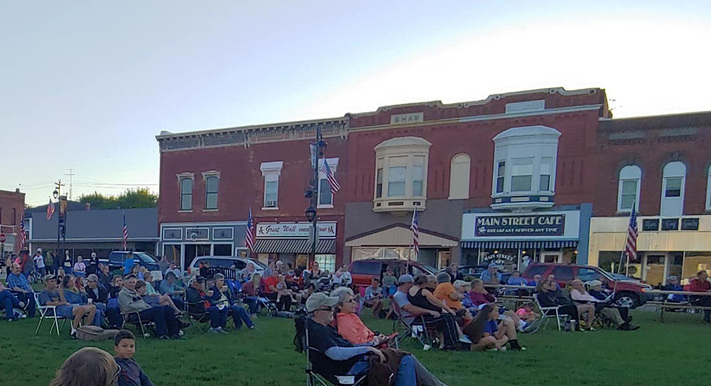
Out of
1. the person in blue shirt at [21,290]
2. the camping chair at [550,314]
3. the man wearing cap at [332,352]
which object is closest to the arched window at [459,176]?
the camping chair at [550,314]

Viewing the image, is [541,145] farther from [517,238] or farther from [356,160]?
[356,160]

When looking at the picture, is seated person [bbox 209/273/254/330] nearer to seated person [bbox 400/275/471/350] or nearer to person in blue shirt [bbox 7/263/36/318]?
seated person [bbox 400/275/471/350]

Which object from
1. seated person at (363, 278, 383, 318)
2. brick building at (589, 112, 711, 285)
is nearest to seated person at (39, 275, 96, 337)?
seated person at (363, 278, 383, 318)

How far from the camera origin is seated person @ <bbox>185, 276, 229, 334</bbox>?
10758 mm

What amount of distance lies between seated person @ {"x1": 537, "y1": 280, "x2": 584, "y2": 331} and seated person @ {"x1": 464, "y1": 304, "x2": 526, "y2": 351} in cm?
291

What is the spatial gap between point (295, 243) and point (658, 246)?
673 inches

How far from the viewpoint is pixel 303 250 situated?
30.1 meters

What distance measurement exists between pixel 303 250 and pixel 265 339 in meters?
20.2

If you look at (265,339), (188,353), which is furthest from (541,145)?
(188,353)

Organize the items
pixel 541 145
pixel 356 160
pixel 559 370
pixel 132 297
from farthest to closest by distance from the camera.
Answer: pixel 356 160, pixel 541 145, pixel 132 297, pixel 559 370

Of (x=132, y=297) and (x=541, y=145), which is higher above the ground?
(x=541, y=145)

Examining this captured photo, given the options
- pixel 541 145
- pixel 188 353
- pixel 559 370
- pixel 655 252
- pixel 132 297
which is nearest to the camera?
pixel 559 370

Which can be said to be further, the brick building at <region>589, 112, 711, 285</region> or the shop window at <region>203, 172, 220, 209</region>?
the shop window at <region>203, 172, 220, 209</region>

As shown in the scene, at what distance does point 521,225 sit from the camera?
2500 cm
